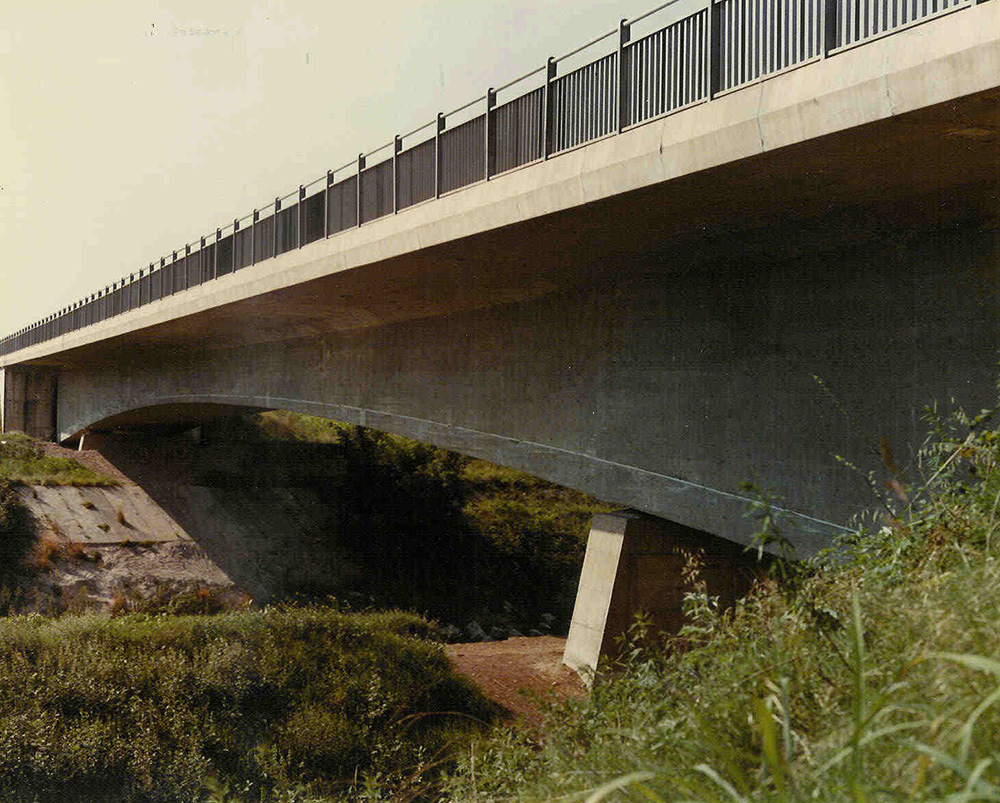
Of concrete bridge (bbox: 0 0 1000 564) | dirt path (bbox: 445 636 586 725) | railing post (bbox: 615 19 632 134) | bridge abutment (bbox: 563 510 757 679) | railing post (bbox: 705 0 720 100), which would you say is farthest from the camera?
dirt path (bbox: 445 636 586 725)

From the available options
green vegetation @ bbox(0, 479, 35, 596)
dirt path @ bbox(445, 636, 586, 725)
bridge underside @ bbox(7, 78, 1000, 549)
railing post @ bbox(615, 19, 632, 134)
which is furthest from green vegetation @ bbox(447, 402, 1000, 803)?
green vegetation @ bbox(0, 479, 35, 596)

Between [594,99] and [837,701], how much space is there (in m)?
9.27

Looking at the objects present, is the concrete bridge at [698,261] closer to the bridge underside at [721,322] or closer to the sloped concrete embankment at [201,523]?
the bridge underside at [721,322]

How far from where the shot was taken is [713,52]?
995 centimetres

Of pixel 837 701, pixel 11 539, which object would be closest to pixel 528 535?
pixel 11 539

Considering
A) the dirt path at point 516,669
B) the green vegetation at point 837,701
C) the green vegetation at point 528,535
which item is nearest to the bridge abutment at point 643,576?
the dirt path at point 516,669

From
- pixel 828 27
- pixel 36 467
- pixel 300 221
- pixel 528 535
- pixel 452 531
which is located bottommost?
pixel 528 535

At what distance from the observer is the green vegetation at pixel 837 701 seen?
278cm

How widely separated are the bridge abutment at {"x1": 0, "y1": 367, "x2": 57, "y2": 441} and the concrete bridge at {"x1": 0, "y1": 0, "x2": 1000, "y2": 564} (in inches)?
1143

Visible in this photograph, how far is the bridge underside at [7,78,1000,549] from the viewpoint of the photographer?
378 inches

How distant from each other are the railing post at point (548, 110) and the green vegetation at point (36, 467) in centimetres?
2572

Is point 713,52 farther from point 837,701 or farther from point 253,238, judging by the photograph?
point 253,238

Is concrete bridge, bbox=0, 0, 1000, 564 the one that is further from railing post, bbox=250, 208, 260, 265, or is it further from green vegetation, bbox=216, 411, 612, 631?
green vegetation, bbox=216, 411, 612, 631

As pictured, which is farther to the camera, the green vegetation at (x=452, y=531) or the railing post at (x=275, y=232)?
the green vegetation at (x=452, y=531)
